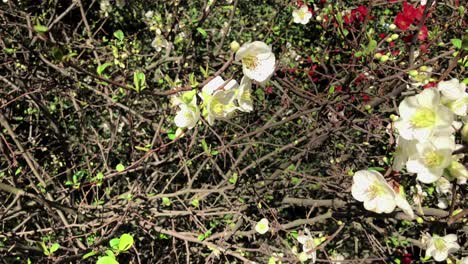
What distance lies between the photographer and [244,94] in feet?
3.89

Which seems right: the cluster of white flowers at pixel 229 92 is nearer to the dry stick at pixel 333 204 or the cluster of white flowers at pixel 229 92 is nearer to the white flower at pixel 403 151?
the white flower at pixel 403 151

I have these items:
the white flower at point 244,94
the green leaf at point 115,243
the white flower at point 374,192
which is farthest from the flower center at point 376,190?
the green leaf at point 115,243

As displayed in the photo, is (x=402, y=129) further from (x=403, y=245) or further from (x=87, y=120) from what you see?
(x=87, y=120)

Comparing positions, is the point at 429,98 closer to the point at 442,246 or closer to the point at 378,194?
the point at 378,194

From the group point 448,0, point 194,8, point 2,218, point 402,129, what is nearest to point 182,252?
point 2,218

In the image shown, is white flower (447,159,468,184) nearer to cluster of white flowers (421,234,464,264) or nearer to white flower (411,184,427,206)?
white flower (411,184,427,206)

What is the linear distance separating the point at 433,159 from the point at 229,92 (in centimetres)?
50

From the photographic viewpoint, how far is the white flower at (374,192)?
1.19 metres

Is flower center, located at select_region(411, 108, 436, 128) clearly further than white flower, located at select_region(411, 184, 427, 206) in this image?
No

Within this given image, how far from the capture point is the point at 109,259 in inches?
48.6

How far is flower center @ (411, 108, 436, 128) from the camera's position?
0.96 metres

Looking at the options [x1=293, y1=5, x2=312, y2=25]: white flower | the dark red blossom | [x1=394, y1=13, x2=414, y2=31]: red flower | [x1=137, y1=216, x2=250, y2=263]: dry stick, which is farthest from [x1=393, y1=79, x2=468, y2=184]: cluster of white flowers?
[x1=293, y1=5, x2=312, y2=25]: white flower

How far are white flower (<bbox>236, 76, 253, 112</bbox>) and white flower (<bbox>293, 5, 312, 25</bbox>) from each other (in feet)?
7.45

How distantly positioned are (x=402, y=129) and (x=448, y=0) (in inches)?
57.1
